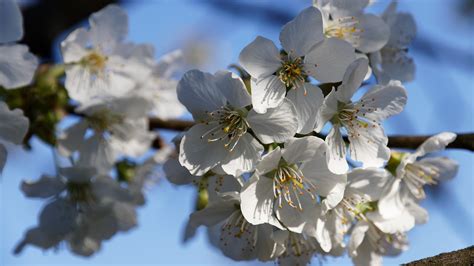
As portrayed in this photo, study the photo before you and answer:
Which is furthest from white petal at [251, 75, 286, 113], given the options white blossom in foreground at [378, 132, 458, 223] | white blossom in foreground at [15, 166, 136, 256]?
white blossom in foreground at [15, 166, 136, 256]

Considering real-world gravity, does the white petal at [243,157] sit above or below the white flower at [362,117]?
below

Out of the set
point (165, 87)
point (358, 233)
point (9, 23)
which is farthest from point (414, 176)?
point (9, 23)

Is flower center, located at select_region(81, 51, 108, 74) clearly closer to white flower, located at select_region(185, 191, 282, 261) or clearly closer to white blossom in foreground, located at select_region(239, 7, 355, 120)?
white flower, located at select_region(185, 191, 282, 261)

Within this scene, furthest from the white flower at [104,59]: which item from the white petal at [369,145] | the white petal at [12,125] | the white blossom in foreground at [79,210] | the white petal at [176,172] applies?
the white petal at [369,145]

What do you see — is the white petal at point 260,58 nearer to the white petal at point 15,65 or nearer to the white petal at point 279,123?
the white petal at point 279,123

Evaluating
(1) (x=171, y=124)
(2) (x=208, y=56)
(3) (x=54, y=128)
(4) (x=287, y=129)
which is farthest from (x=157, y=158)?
(2) (x=208, y=56)

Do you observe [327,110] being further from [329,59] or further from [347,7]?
[347,7]
